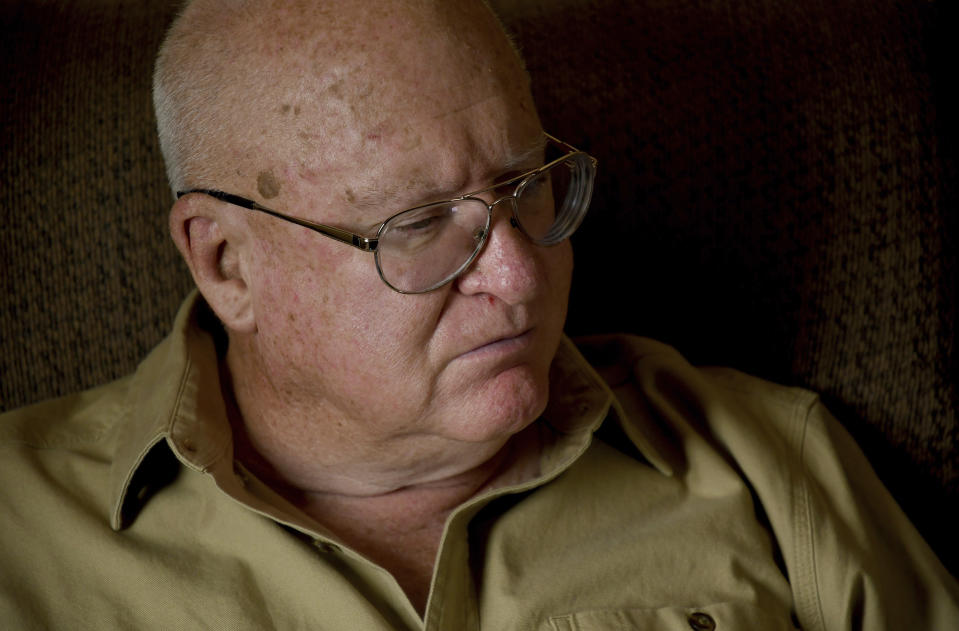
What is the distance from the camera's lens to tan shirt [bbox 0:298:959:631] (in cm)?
135

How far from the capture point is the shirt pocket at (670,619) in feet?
4.58

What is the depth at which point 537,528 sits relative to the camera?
4.83 feet

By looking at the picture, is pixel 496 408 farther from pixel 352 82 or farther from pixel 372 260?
pixel 352 82

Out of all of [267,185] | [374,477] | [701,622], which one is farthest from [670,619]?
[267,185]

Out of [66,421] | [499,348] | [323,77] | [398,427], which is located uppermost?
[323,77]

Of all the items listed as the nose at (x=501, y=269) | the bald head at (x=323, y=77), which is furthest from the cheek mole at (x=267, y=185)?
the nose at (x=501, y=269)

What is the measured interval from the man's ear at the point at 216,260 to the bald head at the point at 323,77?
6 centimetres

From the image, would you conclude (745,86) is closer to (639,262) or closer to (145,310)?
(639,262)

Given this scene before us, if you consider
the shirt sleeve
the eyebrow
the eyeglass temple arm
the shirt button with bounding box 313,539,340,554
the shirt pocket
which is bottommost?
the shirt button with bounding box 313,539,340,554

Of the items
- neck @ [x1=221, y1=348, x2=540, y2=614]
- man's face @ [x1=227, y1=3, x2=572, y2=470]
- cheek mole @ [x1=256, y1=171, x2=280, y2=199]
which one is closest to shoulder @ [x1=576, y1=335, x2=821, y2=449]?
neck @ [x1=221, y1=348, x2=540, y2=614]

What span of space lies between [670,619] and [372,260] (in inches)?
26.5

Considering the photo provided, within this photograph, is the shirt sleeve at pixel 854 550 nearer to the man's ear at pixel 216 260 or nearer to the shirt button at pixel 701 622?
the shirt button at pixel 701 622

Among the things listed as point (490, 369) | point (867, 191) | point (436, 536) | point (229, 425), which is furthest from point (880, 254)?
point (229, 425)

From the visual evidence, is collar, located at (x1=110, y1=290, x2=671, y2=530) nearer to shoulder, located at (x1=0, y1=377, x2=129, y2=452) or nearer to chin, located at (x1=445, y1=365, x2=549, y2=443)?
shoulder, located at (x1=0, y1=377, x2=129, y2=452)
